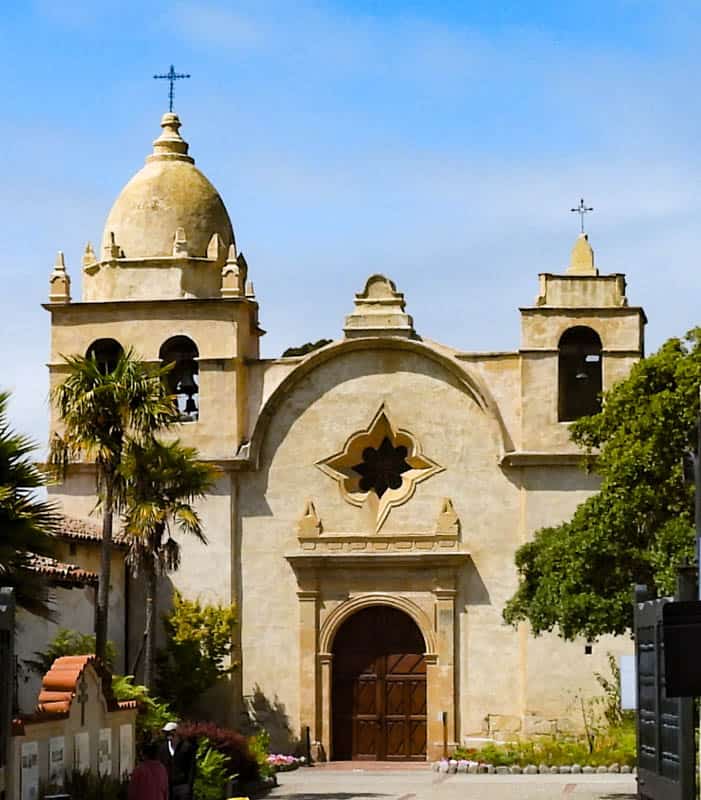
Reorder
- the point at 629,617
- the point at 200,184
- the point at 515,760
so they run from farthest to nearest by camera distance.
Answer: the point at 200,184, the point at 515,760, the point at 629,617

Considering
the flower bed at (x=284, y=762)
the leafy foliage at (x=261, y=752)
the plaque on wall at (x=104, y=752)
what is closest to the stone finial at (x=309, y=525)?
the flower bed at (x=284, y=762)

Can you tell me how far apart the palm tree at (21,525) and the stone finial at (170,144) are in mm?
23728

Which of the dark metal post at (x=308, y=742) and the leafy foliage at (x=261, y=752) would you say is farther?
the dark metal post at (x=308, y=742)

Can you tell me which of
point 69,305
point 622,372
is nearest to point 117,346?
point 69,305

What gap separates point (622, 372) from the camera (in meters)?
43.0

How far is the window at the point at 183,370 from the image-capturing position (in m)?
45.0

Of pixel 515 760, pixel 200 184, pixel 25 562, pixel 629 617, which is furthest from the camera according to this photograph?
pixel 200 184

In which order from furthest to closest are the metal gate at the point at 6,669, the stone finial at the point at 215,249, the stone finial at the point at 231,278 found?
the stone finial at the point at 215,249
the stone finial at the point at 231,278
the metal gate at the point at 6,669

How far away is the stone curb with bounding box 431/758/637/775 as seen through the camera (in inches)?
1529

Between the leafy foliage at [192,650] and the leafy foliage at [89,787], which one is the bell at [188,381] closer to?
the leafy foliage at [192,650]

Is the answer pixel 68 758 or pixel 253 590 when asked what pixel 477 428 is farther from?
pixel 68 758

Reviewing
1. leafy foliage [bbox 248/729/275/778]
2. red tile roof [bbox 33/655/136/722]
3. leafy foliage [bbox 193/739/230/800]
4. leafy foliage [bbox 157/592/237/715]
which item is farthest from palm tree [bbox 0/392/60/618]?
leafy foliage [bbox 157/592/237/715]

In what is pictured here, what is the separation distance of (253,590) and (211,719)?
110 inches

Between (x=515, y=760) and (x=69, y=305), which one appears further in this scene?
(x=69, y=305)
